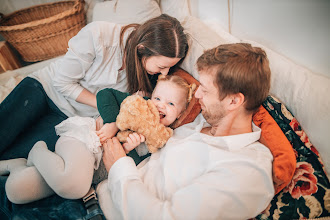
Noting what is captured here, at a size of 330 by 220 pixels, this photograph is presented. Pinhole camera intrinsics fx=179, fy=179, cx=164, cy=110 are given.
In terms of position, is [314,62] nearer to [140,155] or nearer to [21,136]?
[140,155]

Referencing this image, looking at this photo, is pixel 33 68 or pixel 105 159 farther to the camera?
pixel 33 68

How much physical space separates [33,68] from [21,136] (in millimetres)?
1229

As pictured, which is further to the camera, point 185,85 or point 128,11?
point 128,11

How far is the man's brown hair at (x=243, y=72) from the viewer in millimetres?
959

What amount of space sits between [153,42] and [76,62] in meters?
0.65

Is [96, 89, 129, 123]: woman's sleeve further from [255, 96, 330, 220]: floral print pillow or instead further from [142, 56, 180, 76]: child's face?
[255, 96, 330, 220]: floral print pillow

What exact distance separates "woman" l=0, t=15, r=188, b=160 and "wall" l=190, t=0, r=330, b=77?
1.82ft

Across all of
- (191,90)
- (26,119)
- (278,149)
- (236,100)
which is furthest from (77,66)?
(278,149)

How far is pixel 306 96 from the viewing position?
93 centimetres

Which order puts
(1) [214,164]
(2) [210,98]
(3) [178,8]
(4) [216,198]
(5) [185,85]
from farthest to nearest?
(3) [178,8] < (5) [185,85] < (2) [210,98] < (1) [214,164] < (4) [216,198]

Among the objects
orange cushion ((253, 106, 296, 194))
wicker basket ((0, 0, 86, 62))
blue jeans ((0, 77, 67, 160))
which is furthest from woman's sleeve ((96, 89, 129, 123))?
wicker basket ((0, 0, 86, 62))

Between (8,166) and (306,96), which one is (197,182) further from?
(8,166)

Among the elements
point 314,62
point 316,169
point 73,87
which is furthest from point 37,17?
point 316,169

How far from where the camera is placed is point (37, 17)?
Result: 260 centimetres
